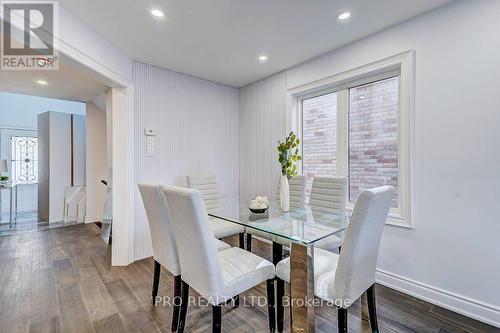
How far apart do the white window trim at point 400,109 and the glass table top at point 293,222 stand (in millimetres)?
639

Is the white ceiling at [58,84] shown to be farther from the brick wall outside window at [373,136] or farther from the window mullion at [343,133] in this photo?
the brick wall outside window at [373,136]

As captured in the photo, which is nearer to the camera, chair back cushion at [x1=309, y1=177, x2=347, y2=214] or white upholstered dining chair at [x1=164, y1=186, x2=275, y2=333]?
white upholstered dining chair at [x1=164, y1=186, x2=275, y2=333]

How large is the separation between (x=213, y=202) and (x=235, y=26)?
1.99m

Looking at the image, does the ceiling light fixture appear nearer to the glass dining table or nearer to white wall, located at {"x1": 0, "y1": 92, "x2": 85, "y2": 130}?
the glass dining table

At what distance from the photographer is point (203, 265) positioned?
4.59 feet

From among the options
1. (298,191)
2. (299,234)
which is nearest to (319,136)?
(298,191)

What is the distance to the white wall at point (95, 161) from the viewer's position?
479 cm

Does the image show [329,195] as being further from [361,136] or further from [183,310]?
[183,310]

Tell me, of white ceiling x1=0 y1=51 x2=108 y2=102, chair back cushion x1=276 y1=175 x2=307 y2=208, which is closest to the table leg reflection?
chair back cushion x1=276 y1=175 x2=307 y2=208

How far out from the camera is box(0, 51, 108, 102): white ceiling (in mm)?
3297

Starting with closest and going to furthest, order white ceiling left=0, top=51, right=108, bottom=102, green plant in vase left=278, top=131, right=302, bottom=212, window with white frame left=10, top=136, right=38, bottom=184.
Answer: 1. green plant in vase left=278, top=131, right=302, bottom=212
2. white ceiling left=0, top=51, right=108, bottom=102
3. window with white frame left=10, top=136, right=38, bottom=184

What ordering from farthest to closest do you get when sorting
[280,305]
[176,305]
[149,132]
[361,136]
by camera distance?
1. [149,132]
2. [361,136]
3. [176,305]
4. [280,305]

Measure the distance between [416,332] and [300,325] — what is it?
0.97 metres

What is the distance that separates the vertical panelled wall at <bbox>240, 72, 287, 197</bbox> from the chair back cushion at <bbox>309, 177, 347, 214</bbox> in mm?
994
